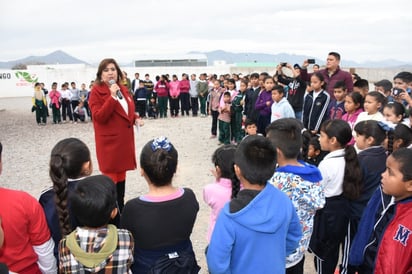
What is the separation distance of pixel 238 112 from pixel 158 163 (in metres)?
6.54

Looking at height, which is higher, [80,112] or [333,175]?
[333,175]

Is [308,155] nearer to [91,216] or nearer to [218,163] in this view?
[218,163]

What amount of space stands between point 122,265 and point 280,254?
80 cm

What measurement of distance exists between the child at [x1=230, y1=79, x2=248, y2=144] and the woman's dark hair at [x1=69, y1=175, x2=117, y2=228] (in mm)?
6516

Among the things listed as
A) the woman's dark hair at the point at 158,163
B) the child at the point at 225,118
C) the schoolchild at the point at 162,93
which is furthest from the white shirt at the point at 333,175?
the schoolchild at the point at 162,93

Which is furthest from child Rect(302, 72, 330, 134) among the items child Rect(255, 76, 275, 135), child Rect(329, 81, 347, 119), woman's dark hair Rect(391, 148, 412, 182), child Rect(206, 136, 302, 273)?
child Rect(206, 136, 302, 273)

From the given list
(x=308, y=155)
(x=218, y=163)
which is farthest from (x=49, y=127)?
(x=218, y=163)

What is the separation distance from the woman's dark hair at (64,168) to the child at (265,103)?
4.84 m

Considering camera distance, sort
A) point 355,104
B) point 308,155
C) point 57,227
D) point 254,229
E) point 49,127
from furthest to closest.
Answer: point 49,127 < point 355,104 < point 308,155 < point 57,227 < point 254,229

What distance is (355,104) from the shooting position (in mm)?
4586

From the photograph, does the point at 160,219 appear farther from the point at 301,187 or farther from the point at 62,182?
the point at 301,187

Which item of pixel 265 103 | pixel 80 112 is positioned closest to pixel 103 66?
pixel 265 103

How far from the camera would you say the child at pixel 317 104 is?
5.31 m

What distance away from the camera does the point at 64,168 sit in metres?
2.07
